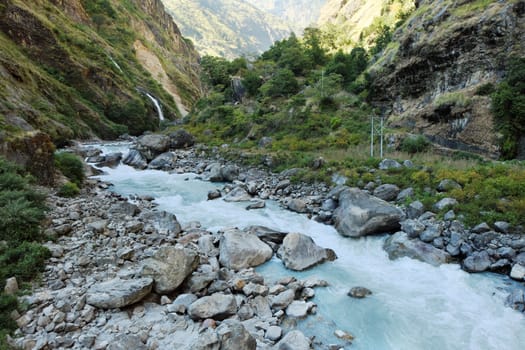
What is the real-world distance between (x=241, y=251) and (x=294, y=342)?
10.3ft

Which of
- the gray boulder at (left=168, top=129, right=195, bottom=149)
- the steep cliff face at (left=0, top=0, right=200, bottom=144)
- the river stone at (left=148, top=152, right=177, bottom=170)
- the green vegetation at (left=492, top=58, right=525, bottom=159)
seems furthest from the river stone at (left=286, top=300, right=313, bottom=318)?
the gray boulder at (left=168, top=129, right=195, bottom=149)

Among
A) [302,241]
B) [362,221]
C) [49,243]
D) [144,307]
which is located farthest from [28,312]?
[362,221]

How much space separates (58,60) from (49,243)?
33.6 metres

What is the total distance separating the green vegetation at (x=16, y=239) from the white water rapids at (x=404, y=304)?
4900 millimetres

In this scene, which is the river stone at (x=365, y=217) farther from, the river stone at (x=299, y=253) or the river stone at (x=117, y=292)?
the river stone at (x=117, y=292)

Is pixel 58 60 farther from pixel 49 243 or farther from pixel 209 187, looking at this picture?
pixel 49 243

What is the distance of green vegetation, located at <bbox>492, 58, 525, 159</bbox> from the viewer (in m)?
13.7

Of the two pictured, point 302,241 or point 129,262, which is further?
point 302,241

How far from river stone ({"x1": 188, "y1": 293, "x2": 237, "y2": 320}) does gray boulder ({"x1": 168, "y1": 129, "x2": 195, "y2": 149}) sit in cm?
2372

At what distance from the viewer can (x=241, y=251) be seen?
7.46 meters

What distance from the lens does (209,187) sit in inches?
632

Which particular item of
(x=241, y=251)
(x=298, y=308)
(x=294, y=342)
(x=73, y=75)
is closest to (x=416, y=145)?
(x=241, y=251)

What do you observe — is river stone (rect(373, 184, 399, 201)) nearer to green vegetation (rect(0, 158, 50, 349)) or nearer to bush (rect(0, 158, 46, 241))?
green vegetation (rect(0, 158, 50, 349))

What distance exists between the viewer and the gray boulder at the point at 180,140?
27281 millimetres
